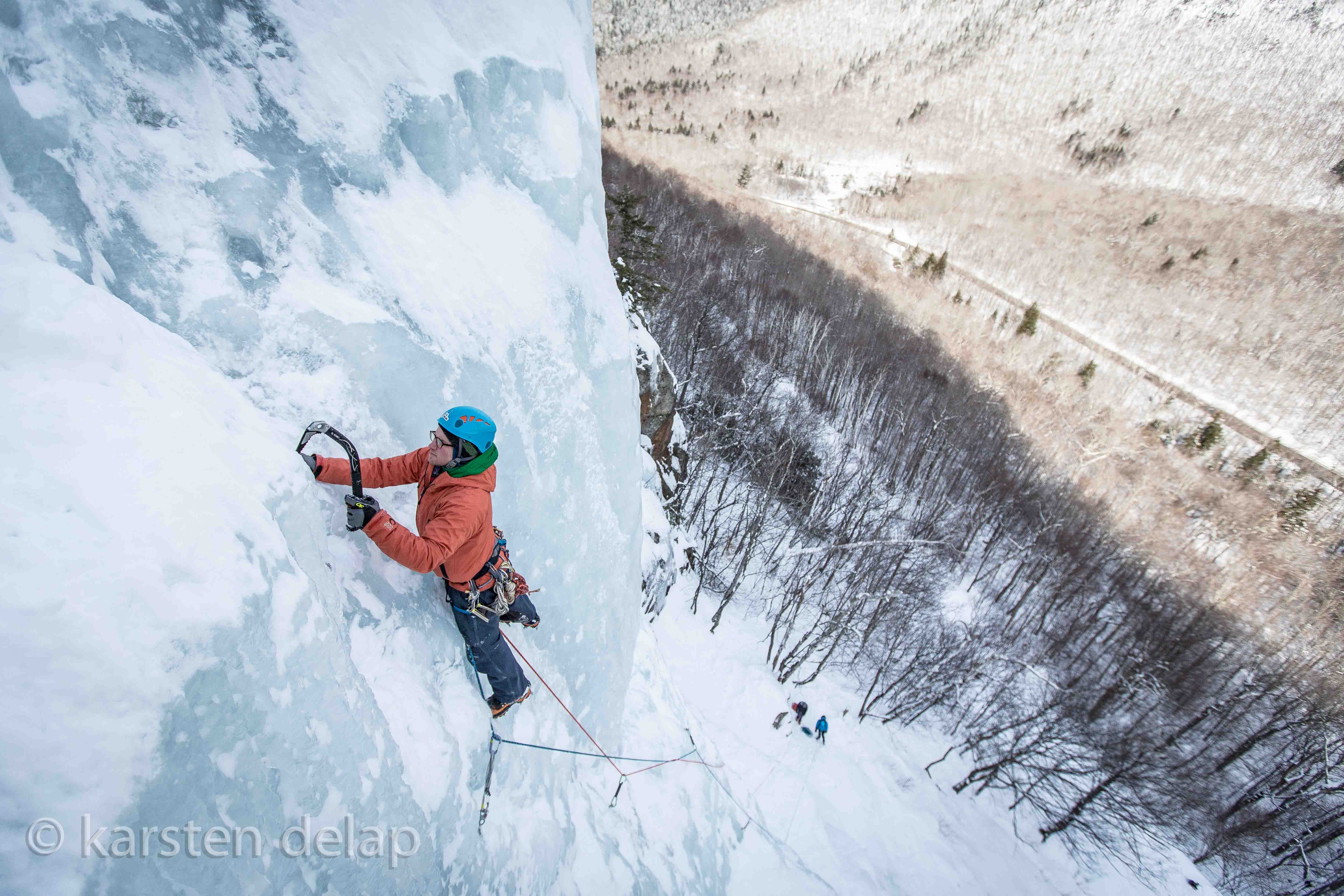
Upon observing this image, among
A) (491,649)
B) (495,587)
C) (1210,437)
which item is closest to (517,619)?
Answer: (491,649)

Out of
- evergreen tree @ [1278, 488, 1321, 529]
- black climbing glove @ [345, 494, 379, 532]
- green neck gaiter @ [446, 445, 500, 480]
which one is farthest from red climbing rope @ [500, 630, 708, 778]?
evergreen tree @ [1278, 488, 1321, 529]

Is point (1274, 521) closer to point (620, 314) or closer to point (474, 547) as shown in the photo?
point (620, 314)

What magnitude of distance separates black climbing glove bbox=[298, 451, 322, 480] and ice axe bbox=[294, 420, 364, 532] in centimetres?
4

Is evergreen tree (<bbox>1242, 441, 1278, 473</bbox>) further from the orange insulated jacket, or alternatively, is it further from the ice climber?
the orange insulated jacket

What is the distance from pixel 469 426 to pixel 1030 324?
1485 inches

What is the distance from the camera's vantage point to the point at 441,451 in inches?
109

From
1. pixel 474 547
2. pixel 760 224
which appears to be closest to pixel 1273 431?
pixel 760 224

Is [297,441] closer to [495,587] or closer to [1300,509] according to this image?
[495,587]

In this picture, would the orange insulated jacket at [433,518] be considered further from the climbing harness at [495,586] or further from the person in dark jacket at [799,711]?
the person in dark jacket at [799,711]

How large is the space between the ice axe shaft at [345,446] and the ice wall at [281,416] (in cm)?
9

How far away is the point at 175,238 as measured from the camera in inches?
101

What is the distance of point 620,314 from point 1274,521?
33.0 meters

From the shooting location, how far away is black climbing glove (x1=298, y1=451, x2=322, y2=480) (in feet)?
8.41

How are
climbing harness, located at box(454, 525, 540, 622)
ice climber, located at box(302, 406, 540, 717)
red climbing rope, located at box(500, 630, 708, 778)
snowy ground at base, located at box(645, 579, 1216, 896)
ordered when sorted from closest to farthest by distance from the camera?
ice climber, located at box(302, 406, 540, 717), climbing harness, located at box(454, 525, 540, 622), red climbing rope, located at box(500, 630, 708, 778), snowy ground at base, located at box(645, 579, 1216, 896)
